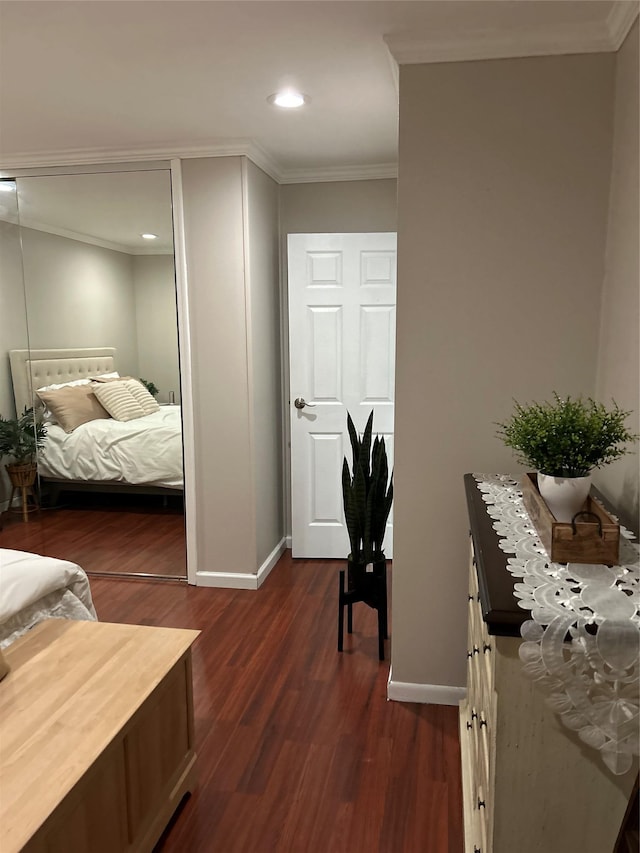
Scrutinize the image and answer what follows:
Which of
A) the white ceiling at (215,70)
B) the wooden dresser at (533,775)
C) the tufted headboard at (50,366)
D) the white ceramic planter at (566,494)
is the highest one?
the white ceiling at (215,70)

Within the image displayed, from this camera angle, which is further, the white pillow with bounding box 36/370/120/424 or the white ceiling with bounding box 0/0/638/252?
the white pillow with bounding box 36/370/120/424

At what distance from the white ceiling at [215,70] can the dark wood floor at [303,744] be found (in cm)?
211

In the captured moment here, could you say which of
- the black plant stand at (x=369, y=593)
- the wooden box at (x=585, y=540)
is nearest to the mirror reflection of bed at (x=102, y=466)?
the black plant stand at (x=369, y=593)

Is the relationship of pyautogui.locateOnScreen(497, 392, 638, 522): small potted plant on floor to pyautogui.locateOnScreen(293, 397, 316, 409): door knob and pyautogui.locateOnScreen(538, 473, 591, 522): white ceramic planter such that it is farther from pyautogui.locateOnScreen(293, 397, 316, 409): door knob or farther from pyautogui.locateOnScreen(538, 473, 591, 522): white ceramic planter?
Answer: pyautogui.locateOnScreen(293, 397, 316, 409): door knob

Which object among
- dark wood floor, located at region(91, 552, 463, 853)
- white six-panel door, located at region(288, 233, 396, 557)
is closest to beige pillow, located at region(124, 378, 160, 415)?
white six-panel door, located at region(288, 233, 396, 557)

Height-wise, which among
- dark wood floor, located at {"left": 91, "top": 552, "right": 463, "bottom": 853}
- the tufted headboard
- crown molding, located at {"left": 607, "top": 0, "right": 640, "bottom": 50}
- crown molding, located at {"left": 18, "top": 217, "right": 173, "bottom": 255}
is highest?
crown molding, located at {"left": 607, "top": 0, "right": 640, "bottom": 50}

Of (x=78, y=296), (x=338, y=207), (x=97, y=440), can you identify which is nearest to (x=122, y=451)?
(x=97, y=440)

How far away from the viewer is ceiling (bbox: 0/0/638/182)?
1.90 metres

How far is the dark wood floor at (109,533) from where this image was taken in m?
3.72

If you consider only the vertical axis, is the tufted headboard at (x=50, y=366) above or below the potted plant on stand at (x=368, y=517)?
above

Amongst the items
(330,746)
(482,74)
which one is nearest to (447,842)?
(330,746)

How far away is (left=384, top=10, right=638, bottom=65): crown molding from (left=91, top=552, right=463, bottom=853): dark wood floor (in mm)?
2357

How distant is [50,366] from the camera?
374 centimetres

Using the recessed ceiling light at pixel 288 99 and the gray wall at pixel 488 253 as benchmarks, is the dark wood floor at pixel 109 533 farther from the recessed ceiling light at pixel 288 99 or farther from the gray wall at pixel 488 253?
the recessed ceiling light at pixel 288 99
